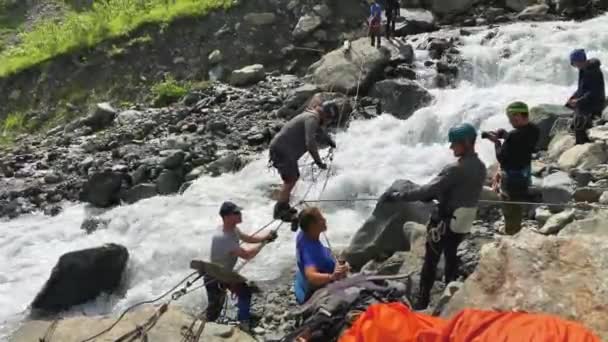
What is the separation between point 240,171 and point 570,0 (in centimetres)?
1161

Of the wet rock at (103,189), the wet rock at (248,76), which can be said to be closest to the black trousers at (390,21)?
the wet rock at (248,76)

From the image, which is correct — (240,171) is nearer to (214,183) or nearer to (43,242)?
(214,183)

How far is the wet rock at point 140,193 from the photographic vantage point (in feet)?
56.0

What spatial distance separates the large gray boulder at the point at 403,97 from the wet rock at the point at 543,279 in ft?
36.7

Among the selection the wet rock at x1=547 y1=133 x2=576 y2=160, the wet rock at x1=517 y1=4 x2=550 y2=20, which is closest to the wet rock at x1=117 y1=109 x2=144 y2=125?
the wet rock at x1=517 y1=4 x2=550 y2=20

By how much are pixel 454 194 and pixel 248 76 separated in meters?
14.2

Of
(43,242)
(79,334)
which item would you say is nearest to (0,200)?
(43,242)

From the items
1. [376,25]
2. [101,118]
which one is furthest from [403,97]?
[101,118]

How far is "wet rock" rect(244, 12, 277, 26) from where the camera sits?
24234 mm

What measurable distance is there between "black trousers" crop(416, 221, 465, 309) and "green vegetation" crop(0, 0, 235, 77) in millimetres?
17693

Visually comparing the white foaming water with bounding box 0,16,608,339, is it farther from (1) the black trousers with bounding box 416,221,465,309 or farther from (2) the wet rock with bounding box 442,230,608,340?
(2) the wet rock with bounding box 442,230,608,340

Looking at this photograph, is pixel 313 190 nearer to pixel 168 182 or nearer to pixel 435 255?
pixel 168 182

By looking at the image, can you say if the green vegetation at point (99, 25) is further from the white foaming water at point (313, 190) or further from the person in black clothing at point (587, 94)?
the person in black clothing at point (587, 94)

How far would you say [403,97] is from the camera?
18.6 metres
